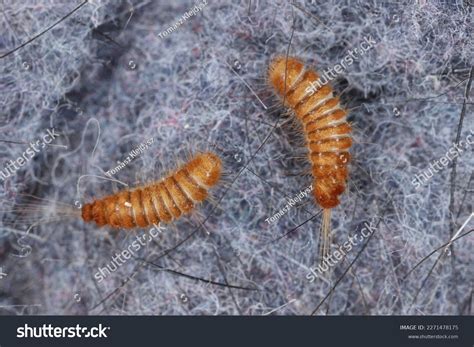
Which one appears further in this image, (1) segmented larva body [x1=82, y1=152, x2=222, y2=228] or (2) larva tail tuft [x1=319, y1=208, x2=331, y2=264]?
(2) larva tail tuft [x1=319, y1=208, x2=331, y2=264]

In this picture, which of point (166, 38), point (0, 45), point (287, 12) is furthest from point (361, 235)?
point (0, 45)

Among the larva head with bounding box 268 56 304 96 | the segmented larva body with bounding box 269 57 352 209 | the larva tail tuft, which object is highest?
the larva head with bounding box 268 56 304 96

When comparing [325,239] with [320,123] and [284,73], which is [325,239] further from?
[284,73]

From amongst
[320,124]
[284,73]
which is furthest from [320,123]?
[284,73]

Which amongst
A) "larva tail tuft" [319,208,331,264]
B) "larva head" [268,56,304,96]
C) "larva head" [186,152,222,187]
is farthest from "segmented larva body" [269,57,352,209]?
"larva head" [186,152,222,187]

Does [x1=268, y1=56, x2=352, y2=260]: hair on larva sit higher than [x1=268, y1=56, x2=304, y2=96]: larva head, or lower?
lower

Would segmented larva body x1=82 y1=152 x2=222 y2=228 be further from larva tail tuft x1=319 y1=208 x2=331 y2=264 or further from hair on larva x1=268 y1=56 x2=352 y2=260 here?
larva tail tuft x1=319 y1=208 x2=331 y2=264

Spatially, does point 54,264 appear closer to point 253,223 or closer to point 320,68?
point 253,223
